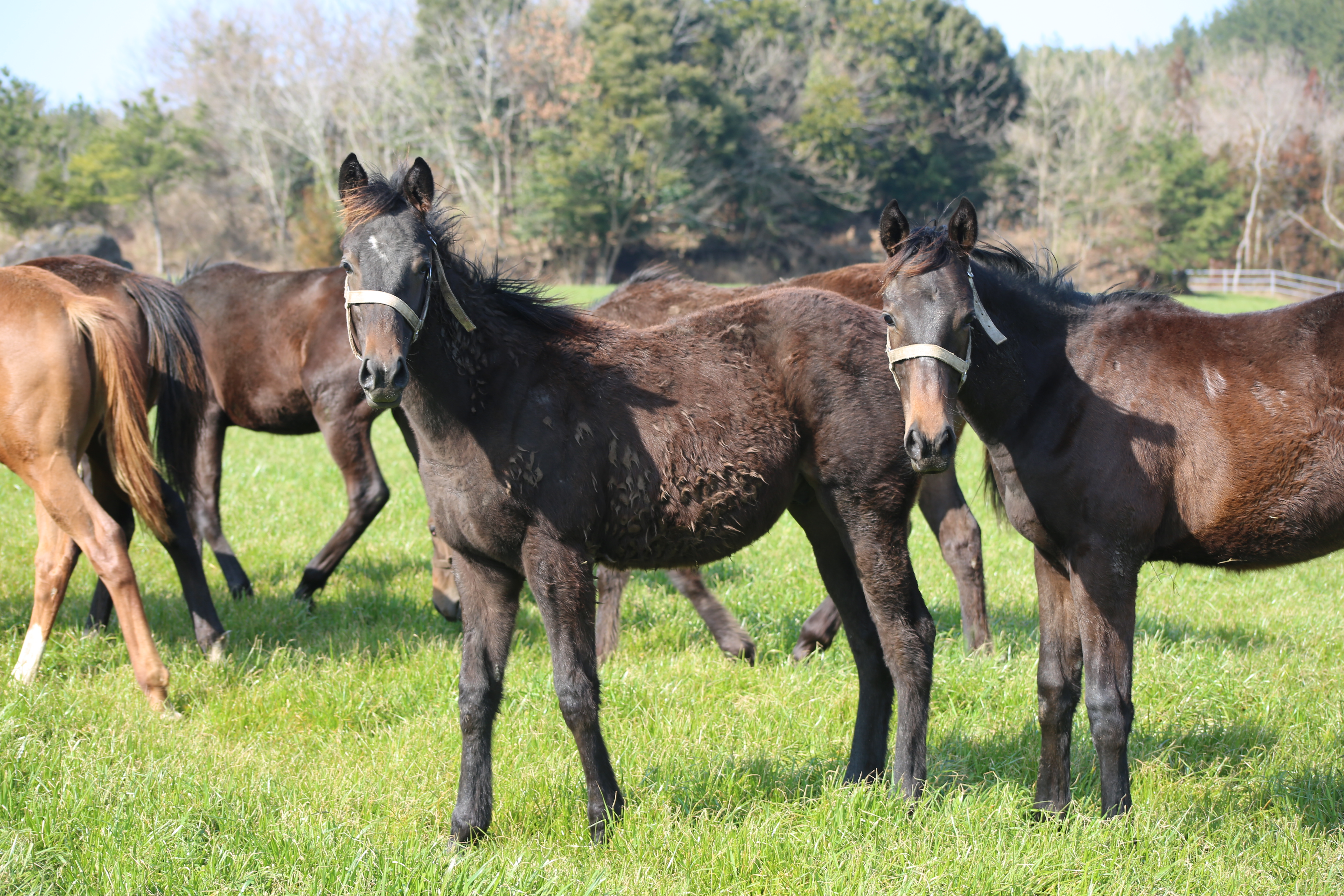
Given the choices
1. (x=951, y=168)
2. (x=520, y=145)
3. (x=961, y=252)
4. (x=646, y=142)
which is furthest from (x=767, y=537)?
(x=951, y=168)

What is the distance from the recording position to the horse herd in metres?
3.27

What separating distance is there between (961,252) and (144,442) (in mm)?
4211

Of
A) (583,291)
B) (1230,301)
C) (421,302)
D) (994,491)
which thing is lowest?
(994,491)

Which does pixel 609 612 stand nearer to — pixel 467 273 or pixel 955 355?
pixel 467 273

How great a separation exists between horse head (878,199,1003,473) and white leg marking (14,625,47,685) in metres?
4.35

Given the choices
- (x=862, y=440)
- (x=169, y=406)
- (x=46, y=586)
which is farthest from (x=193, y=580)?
(x=862, y=440)

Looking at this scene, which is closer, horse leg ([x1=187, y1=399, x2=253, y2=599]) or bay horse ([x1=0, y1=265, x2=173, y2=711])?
bay horse ([x1=0, y1=265, x2=173, y2=711])

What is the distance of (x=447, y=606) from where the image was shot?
609 centimetres

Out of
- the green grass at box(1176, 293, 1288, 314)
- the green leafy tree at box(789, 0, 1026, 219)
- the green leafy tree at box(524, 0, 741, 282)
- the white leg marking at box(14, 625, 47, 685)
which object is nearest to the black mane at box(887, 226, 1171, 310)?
the white leg marking at box(14, 625, 47, 685)

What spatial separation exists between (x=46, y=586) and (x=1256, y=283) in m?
50.8

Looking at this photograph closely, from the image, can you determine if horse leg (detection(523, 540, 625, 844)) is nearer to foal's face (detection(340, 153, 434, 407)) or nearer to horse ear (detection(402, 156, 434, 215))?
foal's face (detection(340, 153, 434, 407))

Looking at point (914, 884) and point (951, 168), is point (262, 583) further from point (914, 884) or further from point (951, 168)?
point (951, 168)

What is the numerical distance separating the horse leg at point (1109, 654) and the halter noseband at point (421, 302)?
2.38m

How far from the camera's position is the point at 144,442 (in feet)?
16.4
